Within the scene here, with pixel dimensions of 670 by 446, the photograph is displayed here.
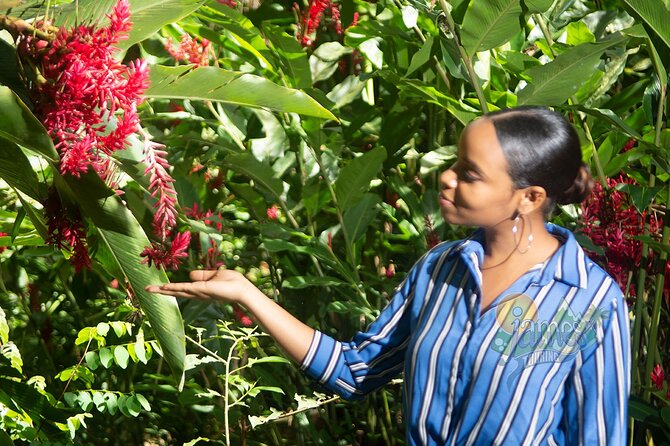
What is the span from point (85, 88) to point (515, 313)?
1.74 ft

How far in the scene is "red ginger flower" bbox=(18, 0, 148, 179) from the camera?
90 cm

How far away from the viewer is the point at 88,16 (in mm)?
1105

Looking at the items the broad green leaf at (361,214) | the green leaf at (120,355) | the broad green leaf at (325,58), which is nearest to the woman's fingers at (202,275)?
the green leaf at (120,355)

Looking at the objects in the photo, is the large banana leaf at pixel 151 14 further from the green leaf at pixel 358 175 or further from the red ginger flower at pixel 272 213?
the red ginger flower at pixel 272 213

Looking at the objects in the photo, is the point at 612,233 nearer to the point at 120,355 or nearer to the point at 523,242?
the point at 523,242

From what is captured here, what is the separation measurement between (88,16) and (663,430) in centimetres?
110

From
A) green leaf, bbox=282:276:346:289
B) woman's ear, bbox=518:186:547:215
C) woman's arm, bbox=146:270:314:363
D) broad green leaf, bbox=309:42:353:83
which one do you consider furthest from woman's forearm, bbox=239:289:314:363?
broad green leaf, bbox=309:42:353:83

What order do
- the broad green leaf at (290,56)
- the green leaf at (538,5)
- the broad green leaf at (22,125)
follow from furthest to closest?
the broad green leaf at (290,56), the green leaf at (538,5), the broad green leaf at (22,125)

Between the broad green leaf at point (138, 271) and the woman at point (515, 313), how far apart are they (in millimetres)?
75

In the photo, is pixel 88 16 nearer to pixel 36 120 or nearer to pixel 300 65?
pixel 36 120

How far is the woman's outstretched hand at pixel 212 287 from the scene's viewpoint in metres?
1.15

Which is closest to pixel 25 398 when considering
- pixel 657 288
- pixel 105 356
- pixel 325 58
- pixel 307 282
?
pixel 105 356

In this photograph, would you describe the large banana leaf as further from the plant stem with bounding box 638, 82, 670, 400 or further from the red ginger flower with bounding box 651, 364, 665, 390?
the red ginger flower with bounding box 651, 364, 665, 390

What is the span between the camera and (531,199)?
1103 millimetres
